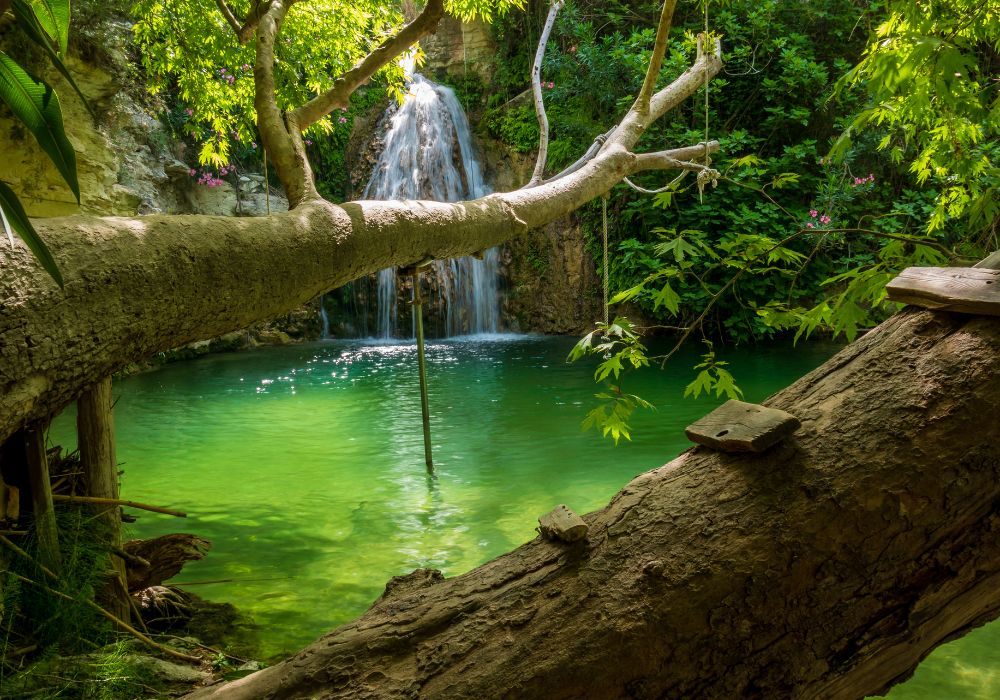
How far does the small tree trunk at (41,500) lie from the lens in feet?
7.80

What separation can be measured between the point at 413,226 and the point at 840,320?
163 centimetres

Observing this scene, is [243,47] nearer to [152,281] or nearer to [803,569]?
[152,281]

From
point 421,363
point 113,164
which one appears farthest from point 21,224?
point 113,164

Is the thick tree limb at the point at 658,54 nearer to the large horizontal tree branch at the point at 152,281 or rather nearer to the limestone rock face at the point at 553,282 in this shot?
the large horizontal tree branch at the point at 152,281

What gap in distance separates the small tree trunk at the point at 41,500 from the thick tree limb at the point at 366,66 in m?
2.16

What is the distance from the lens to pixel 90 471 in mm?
2748

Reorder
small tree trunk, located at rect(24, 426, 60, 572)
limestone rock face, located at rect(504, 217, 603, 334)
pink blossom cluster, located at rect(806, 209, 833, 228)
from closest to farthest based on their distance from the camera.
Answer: small tree trunk, located at rect(24, 426, 60, 572) → pink blossom cluster, located at rect(806, 209, 833, 228) → limestone rock face, located at rect(504, 217, 603, 334)

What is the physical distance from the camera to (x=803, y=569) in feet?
3.94

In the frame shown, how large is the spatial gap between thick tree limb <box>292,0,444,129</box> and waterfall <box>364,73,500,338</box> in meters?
7.94

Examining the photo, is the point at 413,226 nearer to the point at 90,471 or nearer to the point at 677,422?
the point at 90,471

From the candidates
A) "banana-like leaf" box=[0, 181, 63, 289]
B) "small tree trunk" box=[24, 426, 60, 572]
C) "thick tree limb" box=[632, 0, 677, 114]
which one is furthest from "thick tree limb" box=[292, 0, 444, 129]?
"banana-like leaf" box=[0, 181, 63, 289]

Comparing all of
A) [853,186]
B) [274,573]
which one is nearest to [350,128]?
[853,186]

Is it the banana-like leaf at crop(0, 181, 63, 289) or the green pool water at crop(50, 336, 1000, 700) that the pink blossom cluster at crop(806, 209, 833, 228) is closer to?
the green pool water at crop(50, 336, 1000, 700)

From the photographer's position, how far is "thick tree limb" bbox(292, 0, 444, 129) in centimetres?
397
